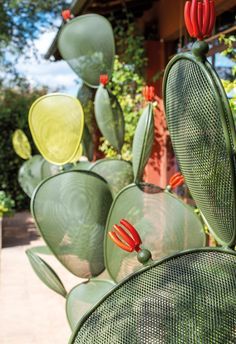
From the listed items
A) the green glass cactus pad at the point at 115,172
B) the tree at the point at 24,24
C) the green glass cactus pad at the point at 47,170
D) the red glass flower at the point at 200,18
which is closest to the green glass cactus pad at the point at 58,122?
the green glass cactus pad at the point at 115,172

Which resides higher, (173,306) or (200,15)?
(200,15)

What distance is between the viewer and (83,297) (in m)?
2.63

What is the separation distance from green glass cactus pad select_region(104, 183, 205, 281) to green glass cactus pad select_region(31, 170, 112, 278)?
10.9 inches

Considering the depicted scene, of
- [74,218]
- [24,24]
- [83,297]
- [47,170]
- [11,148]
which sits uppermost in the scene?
[24,24]

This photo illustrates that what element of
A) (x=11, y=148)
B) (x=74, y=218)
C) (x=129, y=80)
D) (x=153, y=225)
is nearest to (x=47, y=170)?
Result: (x=129, y=80)

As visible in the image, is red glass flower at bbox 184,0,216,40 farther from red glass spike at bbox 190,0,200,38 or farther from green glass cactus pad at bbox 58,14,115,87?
green glass cactus pad at bbox 58,14,115,87

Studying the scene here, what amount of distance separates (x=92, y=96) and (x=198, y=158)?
3.33 m

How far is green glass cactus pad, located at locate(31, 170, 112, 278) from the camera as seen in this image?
2672 millimetres

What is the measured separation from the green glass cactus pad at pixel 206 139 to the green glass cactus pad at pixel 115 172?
2058mm

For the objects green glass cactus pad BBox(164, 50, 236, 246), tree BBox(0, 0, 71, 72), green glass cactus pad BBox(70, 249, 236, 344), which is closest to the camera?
green glass cactus pad BBox(70, 249, 236, 344)

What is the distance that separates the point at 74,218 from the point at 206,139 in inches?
62.5

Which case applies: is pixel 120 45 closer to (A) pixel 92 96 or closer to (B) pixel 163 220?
(A) pixel 92 96

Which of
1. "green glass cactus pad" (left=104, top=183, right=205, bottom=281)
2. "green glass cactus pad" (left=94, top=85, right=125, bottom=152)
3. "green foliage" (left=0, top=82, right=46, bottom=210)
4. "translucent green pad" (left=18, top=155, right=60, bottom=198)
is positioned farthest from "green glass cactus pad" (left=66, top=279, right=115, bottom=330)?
"green foliage" (left=0, top=82, right=46, bottom=210)

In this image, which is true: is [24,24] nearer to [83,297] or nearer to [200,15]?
[83,297]
